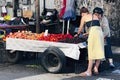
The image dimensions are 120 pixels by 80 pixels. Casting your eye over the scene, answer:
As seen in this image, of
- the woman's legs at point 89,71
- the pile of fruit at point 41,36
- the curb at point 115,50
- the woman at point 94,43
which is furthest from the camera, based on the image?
the curb at point 115,50

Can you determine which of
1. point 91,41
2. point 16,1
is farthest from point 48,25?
point 91,41

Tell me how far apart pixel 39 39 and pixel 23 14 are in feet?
18.4

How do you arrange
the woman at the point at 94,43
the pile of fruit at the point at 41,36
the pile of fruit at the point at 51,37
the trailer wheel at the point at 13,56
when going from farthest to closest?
the trailer wheel at the point at 13,56
the pile of fruit at the point at 41,36
the pile of fruit at the point at 51,37
the woman at the point at 94,43

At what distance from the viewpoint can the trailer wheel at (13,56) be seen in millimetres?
11672

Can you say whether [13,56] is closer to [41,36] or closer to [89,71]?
[41,36]

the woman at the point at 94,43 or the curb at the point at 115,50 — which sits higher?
the woman at the point at 94,43

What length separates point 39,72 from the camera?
34.8ft

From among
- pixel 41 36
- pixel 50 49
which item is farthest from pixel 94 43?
pixel 41 36

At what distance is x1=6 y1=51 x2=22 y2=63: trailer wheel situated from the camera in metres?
11.7

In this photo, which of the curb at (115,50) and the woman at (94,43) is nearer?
the woman at (94,43)

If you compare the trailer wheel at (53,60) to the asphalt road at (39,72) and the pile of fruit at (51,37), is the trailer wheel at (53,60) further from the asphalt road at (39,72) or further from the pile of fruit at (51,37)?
the pile of fruit at (51,37)

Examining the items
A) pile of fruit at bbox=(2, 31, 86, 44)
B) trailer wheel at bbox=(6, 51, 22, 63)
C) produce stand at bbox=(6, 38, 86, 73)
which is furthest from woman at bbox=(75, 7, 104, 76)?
trailer wheel at bbox=(6, 51, 22, 63)

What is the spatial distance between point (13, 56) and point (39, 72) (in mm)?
1521

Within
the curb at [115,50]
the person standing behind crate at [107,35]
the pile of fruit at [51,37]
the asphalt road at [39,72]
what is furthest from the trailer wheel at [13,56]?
the curb at [115,50]
